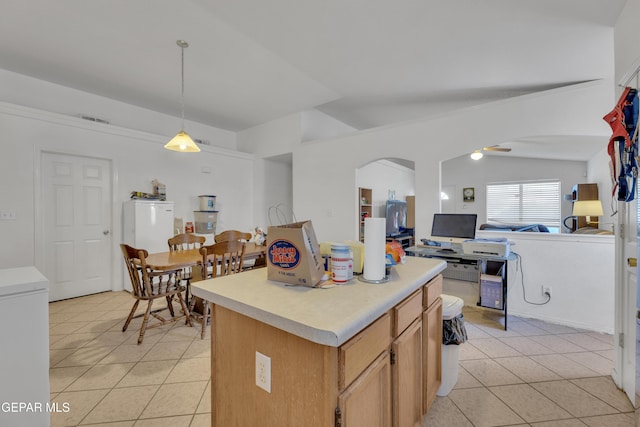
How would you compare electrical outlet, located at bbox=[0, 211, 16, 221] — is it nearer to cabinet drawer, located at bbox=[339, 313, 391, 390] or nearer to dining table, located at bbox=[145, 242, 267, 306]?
dining table, located at bbox=[145, 242, 267, 306]

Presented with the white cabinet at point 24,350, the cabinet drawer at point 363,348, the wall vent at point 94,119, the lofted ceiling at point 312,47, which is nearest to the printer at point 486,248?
the lofted ceiling at point 312,47

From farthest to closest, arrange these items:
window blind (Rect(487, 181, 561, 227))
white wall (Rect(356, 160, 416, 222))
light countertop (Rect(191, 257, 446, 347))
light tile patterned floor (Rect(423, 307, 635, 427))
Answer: window blind (Rect(487, 181, 561, 227))
white wall (Rect(356, 160, 416, 222))
light tile patterned floor (Rect(423, 307, 635, 427))
light countertop (Rect(191, 257, 446, 347))

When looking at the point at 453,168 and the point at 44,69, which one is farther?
the point at 453,168

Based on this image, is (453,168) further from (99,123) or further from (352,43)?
(99,123)

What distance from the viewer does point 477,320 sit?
314cm

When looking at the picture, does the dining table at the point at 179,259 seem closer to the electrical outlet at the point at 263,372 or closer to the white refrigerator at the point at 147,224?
the white refrigerator at the point at 147,224

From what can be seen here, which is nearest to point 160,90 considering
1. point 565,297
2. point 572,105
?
point 572,105

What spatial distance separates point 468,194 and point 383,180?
2.79 meters

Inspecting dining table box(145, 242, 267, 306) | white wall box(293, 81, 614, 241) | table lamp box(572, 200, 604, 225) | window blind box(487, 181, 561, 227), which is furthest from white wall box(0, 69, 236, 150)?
window blind box(487, 181, 561, 227)

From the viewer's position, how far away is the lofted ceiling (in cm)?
246

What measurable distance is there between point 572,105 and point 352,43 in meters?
2.35

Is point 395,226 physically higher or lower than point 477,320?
higher

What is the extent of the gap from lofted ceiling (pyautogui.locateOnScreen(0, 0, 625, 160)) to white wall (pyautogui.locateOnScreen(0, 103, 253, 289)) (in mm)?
667

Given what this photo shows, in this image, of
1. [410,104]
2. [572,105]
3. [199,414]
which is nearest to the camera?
[199,414]
